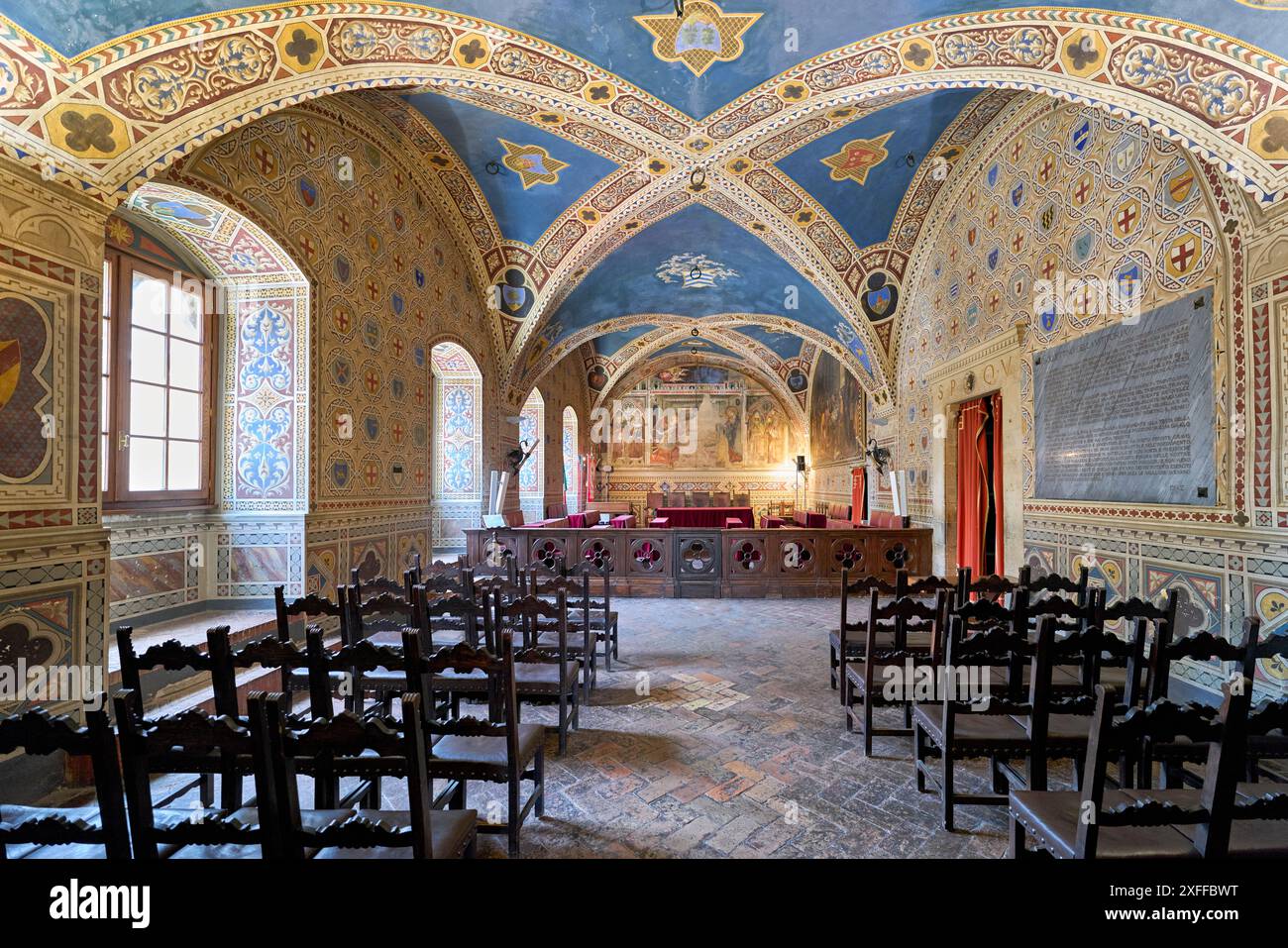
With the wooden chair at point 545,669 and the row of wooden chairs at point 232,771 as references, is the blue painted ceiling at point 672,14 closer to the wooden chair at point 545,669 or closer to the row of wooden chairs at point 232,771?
the row of wooden chairs at point 232,771

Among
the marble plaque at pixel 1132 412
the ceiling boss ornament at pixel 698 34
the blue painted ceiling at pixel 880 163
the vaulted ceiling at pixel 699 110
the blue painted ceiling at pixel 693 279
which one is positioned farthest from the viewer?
the blue painted ceiling at pixel 693 279

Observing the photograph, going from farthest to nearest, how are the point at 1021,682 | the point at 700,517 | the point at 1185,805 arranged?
the point at 700,517, the point at 1021,682, the point at 1185,805

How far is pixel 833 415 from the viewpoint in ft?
50.3

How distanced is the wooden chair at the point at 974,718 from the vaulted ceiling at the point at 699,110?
344 cm

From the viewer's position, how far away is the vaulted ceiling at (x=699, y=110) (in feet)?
11.6

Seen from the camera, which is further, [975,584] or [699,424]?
[699,424]

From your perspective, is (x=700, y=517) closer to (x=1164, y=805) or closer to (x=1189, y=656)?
(x=1189, y=656)

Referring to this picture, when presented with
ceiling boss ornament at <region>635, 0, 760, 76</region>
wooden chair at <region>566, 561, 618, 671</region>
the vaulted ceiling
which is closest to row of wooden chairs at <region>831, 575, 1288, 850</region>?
wooden chair at <region>566, 561, 618, 671</region>

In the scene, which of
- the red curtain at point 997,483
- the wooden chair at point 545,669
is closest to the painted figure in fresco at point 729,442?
the red curtain at point 997,483

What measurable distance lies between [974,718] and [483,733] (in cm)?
233

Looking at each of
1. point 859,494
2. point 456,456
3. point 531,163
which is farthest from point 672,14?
point 859,494

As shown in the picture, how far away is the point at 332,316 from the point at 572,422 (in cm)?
1092

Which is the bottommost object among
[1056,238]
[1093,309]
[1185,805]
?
[1185,805]

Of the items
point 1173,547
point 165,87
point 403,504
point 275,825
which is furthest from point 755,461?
point 275,825
